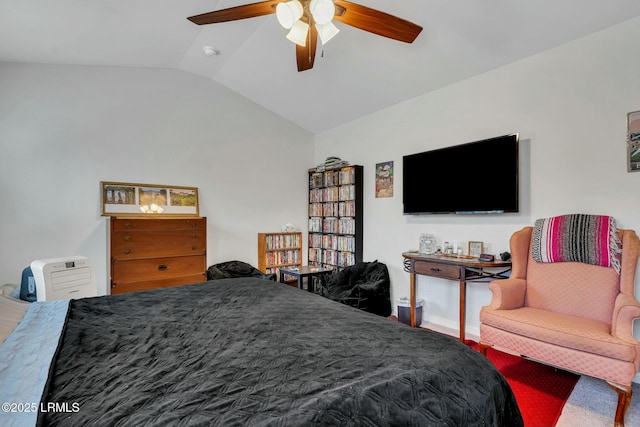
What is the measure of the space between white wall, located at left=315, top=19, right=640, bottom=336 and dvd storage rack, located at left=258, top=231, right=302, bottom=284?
60.0 inches

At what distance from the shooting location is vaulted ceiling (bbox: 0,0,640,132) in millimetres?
2377

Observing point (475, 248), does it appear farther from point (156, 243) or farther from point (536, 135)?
point (156, 243)

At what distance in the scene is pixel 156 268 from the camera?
3.39m

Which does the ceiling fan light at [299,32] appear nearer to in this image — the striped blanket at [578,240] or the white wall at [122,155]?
the striped blanket at [578,240]

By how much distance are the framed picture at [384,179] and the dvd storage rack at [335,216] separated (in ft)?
0.94

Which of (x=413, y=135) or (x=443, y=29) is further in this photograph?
(x=413, y=135)

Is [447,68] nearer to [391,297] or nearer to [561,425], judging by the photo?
[391,297]

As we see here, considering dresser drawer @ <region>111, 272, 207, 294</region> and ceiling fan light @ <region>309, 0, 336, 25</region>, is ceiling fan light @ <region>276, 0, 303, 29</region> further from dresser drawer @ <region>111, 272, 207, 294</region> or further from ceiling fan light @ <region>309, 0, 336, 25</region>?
dresser drawer @ <region>111, 272, 207, 294</region>

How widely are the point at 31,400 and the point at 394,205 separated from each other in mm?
3622

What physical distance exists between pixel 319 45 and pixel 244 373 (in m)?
3.09

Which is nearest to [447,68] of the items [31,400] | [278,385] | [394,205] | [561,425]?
[394,205]

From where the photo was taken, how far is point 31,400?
812mm

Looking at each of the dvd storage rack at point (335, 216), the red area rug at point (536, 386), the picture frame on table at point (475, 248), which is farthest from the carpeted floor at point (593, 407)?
the dvd storage rack at point (335, 216)

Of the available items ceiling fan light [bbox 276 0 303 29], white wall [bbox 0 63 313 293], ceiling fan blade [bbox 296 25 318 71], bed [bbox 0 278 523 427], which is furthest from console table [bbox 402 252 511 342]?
white wall [bbox 0 63 313 293]
